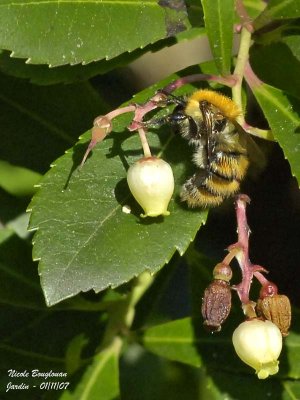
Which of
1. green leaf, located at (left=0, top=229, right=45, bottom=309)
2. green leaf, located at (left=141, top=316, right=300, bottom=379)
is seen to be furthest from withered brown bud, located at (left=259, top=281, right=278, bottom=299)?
green leaf, located at (left=0, top=229, right=45, bottom=309)

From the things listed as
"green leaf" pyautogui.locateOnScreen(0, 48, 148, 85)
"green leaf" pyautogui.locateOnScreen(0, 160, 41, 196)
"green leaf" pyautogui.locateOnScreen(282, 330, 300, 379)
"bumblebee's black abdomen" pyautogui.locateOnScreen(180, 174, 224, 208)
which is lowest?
"green leaf" pyautogui.locateOnScreen(282, 330, 300, 379)

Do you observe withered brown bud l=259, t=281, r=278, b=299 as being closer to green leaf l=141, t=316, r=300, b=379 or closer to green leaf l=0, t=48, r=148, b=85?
green leaf l=141, t=316, r=300, b=379

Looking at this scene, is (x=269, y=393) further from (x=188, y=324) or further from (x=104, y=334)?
(x=104, y=334)

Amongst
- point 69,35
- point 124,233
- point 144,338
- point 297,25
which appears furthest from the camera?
point 144,338

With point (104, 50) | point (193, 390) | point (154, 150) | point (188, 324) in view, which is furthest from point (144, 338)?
point (104, 50)

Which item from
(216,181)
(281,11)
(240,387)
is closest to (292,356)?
(240,387)

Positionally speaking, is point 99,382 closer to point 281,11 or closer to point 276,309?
point 276,309

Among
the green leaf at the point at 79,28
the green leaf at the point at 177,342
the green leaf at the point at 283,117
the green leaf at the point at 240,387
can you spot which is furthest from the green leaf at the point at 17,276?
the green leaf at the point at 283,117
